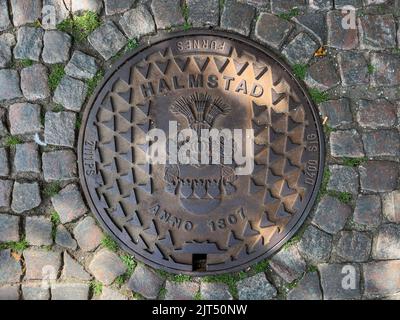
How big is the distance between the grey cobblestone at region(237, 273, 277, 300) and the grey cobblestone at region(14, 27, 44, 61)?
201 centimetres

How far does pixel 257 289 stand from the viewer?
3248mm

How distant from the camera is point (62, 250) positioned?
3.30 metres

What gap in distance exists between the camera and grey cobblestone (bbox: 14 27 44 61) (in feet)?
→ 11.0

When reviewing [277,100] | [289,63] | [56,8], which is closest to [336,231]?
[277,100]

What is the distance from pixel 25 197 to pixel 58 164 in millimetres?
304

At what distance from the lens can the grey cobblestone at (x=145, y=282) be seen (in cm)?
328

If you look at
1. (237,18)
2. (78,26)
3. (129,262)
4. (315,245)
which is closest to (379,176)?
(315,245)

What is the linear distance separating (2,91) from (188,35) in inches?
50.3

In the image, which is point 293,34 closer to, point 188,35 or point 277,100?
point 277,100

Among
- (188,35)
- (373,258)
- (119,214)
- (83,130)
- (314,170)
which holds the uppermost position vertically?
(188,35)

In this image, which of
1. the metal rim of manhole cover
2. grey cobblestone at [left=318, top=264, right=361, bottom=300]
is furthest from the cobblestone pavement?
the metal rim of manhole cover

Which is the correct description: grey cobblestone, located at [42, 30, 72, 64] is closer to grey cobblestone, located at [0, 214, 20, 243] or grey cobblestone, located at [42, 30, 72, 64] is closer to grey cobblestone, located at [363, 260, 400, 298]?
grey cobblestone, located at [0, 214, 20, 243]

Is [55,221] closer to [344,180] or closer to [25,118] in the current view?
[25,118]

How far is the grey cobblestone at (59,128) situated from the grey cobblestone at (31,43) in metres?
0.41
